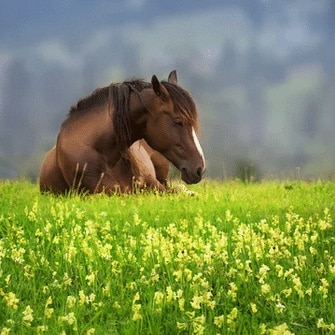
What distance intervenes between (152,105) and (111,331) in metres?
7.53

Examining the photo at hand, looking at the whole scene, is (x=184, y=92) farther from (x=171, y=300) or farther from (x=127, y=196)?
(x=171, y=300)

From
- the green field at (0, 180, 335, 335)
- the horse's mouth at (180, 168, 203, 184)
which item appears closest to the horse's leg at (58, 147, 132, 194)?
the horse's mouth at (180, 168, 203, 184)

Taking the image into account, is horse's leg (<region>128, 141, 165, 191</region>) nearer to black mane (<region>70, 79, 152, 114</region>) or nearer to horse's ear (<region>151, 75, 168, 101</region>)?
black mane (<region>70, 79, 152, 114</region>)

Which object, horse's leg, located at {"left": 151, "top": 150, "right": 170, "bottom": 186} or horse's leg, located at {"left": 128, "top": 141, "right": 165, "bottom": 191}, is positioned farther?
horse's leg, located at {"left": 151, "top": 150, "right": 170, "bottom": 186}

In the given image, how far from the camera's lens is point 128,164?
1355cm

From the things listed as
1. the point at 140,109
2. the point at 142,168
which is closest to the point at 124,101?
the point at 140,109

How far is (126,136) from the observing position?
13258 mm

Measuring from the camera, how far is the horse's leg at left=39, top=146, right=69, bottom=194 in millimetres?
14188

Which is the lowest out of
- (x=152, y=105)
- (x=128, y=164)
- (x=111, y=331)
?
(x=111, y=331)

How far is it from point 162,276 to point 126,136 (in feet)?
20.1

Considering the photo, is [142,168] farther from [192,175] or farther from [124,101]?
[192,175]

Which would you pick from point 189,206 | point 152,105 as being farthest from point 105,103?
point 189,206

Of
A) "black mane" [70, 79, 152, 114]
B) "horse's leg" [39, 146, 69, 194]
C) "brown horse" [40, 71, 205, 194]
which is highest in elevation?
"black mane" [70, 79, 152, 114]

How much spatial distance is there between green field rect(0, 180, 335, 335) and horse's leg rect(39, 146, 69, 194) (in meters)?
3.27
